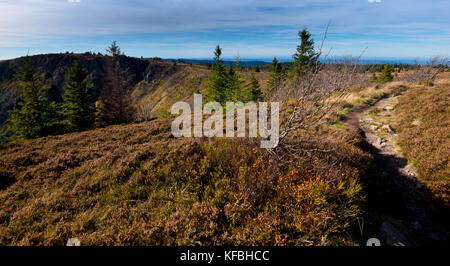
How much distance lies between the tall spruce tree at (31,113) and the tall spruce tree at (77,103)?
6.67 feet

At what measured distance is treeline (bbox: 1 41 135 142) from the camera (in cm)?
2252

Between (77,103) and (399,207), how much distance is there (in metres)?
34.9

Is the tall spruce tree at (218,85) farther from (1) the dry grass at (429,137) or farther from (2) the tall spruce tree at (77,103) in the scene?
(1) the dry grass at (429,137)

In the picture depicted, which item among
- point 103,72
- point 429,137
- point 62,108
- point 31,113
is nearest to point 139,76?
point 103,72

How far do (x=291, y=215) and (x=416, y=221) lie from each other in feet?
15.5

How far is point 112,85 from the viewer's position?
2981cm

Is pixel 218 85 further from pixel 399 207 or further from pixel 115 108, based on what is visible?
pixel 399 207

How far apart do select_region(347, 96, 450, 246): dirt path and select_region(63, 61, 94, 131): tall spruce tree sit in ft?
100.0

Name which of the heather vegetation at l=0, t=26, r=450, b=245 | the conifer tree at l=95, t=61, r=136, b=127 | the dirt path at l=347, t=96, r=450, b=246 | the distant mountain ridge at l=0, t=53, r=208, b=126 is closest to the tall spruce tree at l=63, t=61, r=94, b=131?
the conifer tree at l=95, t=61, r=136, b=127

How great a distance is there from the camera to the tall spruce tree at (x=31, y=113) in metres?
22.3

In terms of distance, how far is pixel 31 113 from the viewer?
22.7 m

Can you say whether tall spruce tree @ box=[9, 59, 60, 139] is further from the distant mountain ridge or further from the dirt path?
the distant mountain ridge

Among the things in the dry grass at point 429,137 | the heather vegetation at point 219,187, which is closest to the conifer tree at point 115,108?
the heather vegetation at point 219,187
